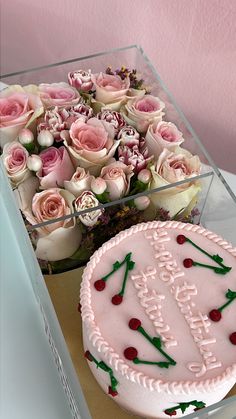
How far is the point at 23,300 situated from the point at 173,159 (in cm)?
36

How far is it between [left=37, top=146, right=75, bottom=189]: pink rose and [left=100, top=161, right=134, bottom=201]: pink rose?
0.06 metres

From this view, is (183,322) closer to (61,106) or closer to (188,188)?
(188,188)

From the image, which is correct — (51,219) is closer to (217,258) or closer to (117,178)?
(117,178)

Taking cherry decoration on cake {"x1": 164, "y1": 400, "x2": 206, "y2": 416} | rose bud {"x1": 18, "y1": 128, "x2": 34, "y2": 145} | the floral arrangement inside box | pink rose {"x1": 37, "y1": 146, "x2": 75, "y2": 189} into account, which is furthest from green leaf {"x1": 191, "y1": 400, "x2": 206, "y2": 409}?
rose bud {"x1": 18, "y1": 128, "x2": 34, "y2": 145}

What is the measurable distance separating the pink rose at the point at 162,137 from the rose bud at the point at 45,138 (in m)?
0.17

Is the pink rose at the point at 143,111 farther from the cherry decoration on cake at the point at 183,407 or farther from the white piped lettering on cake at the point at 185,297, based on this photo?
the cherry decoration on cake at the point at 183,407

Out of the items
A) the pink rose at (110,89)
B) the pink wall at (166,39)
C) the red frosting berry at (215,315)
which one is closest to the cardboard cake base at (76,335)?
the red frosting berry at (215,315)

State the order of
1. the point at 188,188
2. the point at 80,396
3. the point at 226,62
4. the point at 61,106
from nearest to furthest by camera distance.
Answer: the point at 80,396 < the point at 188,188 < the point at 61,106 < the point at 226,62

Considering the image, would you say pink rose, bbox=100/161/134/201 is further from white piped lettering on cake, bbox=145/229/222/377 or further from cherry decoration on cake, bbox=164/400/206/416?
cherry decoration on cake, bbox=164/400/206/416

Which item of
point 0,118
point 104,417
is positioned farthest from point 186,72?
point 104,417

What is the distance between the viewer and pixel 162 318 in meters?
0.81

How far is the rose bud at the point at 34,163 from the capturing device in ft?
3.16

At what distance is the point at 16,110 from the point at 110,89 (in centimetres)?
18

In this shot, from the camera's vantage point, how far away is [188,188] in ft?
3.18
